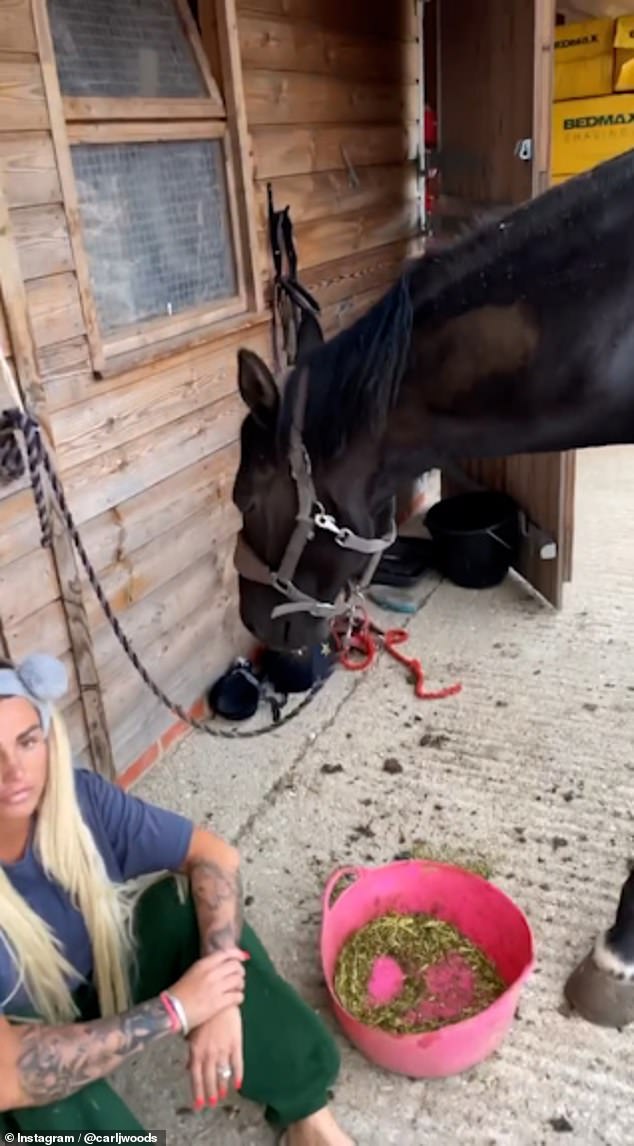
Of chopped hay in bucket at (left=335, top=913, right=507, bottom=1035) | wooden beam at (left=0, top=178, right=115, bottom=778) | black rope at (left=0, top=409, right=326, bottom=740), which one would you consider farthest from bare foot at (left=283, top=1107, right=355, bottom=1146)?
wooden beam at (left=0, top=178, right=115, bottom=778)

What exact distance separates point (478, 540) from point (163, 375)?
1274 millimetres

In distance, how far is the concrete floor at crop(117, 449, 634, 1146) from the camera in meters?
1.35

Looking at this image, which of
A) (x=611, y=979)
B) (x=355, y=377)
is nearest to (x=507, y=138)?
(x=355, y=377)

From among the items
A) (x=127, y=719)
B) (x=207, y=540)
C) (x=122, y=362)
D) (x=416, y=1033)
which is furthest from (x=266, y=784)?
(x=122, y=362)

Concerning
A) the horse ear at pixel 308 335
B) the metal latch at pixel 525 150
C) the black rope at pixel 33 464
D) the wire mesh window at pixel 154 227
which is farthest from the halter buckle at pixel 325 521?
the metal latch at pixel 525 150

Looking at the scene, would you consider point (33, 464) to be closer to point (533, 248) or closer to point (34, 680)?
point (34, 680)

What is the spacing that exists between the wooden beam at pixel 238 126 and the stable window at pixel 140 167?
2cm

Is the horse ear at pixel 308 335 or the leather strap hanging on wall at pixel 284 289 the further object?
the leather strap hanging on wall at pixel 284 289

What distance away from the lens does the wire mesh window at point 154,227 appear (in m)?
1.86

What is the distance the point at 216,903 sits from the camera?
119cm

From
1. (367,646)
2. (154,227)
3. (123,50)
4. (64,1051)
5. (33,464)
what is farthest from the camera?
(367,646)

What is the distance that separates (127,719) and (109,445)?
0.64 metres

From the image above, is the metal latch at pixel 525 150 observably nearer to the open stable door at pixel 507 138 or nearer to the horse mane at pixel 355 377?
the open stable door at pixel 507 138

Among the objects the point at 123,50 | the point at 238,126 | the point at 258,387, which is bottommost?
the point at 258,387
